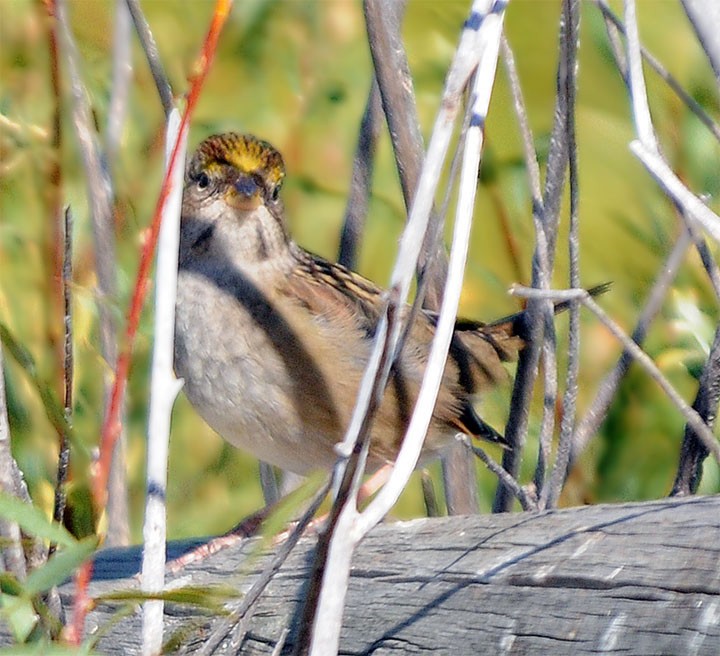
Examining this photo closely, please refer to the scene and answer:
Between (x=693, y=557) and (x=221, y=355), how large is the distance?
1.37 m

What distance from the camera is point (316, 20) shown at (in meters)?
4.48

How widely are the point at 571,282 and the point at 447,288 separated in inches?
21.7

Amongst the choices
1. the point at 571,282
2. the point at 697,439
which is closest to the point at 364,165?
the point at 571,282

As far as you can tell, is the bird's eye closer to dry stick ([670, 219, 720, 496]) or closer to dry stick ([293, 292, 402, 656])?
dry stick ([670, 219, 720, 496])

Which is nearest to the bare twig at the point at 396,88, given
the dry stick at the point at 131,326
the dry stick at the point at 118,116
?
the dry stick at the point at 118,116

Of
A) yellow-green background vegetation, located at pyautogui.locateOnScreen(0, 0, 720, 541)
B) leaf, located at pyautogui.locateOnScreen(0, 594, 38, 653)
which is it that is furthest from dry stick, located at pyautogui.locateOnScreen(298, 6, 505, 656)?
yellow-green background vegetation, located at pyautogui.locateOnScreen(0, 0, 720, 541)

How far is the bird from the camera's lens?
245 centimetres

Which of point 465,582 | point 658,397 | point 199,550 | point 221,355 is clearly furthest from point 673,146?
point 465,582

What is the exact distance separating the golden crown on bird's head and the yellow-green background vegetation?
7.0 inches

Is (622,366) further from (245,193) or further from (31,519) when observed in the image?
(31,519)

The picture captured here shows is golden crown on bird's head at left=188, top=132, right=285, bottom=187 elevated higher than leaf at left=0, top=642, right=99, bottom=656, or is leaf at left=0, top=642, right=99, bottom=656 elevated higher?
golden crown on bird's head at left=188, top=132, right=285, bottom=187

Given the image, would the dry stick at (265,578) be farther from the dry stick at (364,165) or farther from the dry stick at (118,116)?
the dry stick at (364,165)

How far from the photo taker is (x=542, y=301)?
6.95ft

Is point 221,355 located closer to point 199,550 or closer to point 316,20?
point 199,550
